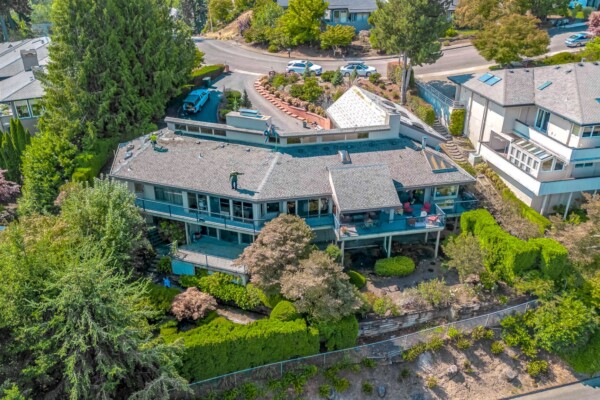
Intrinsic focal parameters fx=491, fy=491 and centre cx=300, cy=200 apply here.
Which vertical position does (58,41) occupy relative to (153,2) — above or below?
below

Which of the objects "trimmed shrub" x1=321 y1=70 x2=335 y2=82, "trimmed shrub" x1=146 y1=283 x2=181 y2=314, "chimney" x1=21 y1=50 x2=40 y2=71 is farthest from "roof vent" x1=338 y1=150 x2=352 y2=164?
"chimney" x1=21 y1=50 x2=40 y2=71

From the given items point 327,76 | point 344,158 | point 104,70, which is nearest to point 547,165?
point 344,158

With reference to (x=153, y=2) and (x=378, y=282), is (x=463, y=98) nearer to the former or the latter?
(x=378, y=282)

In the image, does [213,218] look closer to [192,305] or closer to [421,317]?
[192,305]

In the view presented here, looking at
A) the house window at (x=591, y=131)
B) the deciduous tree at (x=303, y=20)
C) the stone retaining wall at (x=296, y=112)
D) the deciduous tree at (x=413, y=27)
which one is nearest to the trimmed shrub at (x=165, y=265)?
the stone retaining wall at (x=296, y=112)

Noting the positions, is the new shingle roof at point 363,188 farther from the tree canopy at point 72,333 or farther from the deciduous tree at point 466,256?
the tree canopy at point 72,333

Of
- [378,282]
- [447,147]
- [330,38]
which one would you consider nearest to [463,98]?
[447,147]

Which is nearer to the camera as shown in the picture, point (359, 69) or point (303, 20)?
point (359, 69)

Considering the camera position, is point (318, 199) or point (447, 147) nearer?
point (318, 199)

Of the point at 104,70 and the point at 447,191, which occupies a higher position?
the point at 104,70
